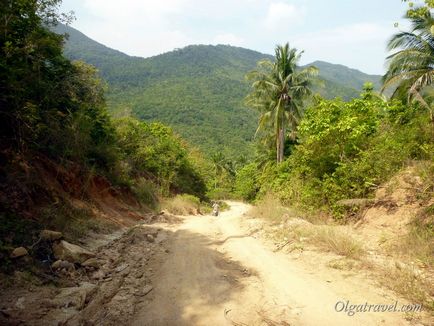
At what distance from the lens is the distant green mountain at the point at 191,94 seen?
93.4 m

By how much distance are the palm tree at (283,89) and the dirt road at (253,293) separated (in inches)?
802

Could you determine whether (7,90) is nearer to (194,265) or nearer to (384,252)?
(194,265)

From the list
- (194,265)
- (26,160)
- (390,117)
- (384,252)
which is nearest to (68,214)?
(26,160)

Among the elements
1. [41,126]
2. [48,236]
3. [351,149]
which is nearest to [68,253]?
[48,236]

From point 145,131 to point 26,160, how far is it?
20744 millimetres

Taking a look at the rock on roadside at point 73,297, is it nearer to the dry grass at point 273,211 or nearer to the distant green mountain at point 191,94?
the dry grass at point 273,211

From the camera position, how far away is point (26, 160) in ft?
23.1

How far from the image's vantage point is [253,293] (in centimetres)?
473

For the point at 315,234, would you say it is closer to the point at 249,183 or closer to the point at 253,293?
the point at 253,293

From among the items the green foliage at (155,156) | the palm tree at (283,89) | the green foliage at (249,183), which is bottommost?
the green foliage at (249,183)

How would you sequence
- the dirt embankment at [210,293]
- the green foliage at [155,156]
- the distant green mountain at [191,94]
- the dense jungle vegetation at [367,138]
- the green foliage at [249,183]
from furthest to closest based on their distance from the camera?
the distant green mountain at [191,94]
the green foliage at [249,183]
the green foliage at [155,156]
the dense jungle vegetation at [367,138]
the dirt embankment at [210,293]

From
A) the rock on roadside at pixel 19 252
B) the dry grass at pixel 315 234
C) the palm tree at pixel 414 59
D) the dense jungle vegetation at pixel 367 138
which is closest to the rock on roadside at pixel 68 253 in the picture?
the rock on roadside at pixel 19 252

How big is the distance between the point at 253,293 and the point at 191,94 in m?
119

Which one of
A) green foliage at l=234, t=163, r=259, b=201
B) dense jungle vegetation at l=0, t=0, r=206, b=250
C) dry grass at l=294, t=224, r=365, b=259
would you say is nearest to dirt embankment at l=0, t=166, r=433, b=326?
dry grass at l=294, t=224, r=365, b=259
